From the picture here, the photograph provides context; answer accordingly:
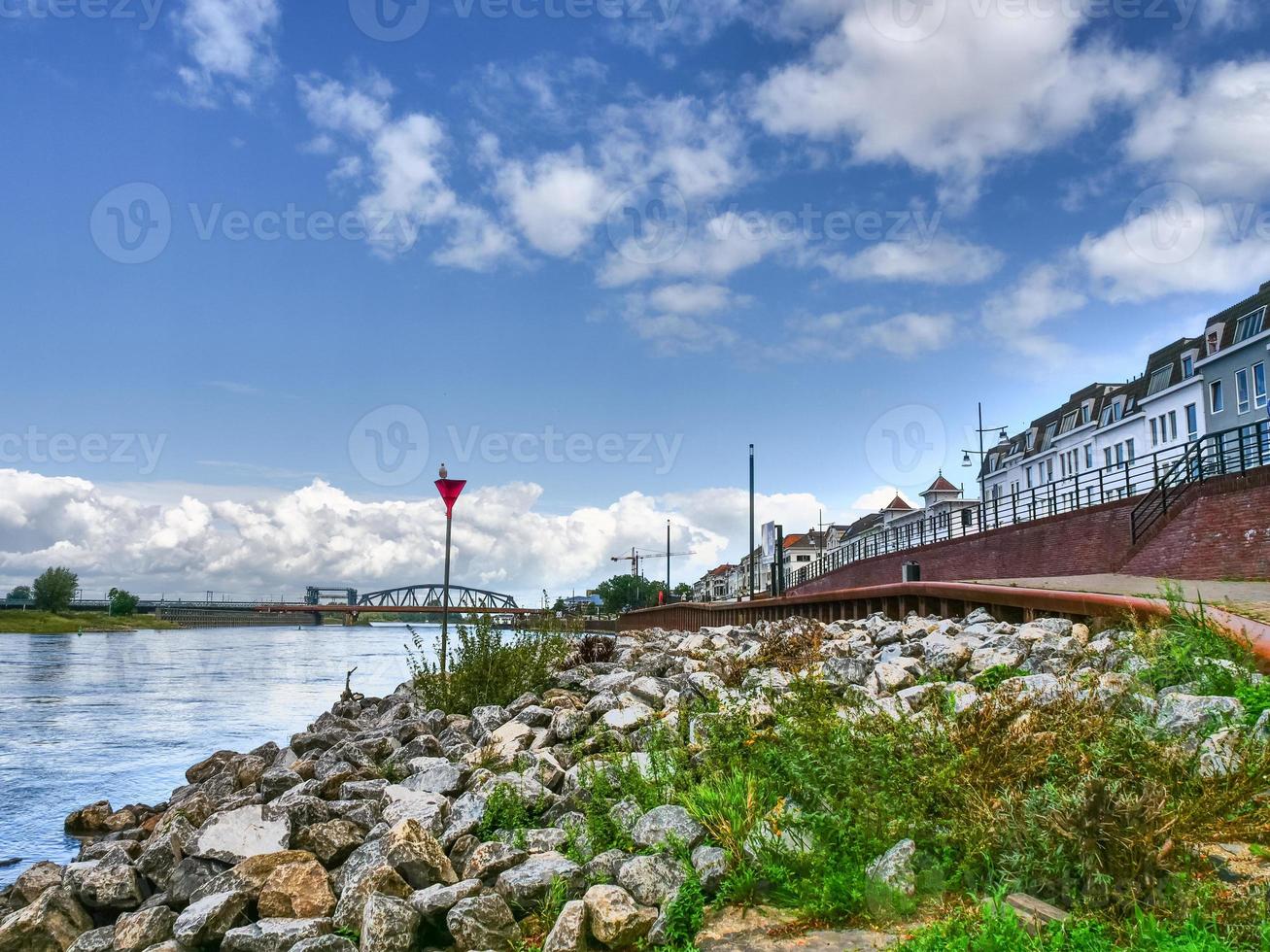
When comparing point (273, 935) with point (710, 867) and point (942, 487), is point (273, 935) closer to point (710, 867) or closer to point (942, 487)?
point (710, 867)

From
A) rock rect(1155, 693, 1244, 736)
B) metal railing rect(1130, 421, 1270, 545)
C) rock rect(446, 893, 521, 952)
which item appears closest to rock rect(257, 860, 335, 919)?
rock rect(446, 893, 521, 952)

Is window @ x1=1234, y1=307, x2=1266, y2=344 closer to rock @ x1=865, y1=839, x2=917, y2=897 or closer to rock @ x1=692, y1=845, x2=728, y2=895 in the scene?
rock @ x1=865, y1=839, x2=917, y2=897

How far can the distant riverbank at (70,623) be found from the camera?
84.2 m

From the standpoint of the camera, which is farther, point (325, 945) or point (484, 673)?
point (484, 673)

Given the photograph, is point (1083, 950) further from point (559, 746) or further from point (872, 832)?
point (559, 746)

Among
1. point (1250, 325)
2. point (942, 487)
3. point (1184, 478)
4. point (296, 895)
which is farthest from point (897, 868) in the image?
point (942, 487)

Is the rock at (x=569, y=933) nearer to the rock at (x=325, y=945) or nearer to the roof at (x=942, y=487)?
the rock at (x=325, y=945)

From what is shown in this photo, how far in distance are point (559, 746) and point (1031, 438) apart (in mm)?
57927

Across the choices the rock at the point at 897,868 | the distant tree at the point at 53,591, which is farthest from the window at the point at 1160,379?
the distant tree at the point at 53,591

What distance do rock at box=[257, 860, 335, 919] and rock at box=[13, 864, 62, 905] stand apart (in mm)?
1728

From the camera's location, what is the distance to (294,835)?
16.5 feet

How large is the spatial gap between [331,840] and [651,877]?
215 centimetres

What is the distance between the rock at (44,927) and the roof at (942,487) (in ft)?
232

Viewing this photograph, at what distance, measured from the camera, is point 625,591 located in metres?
127
